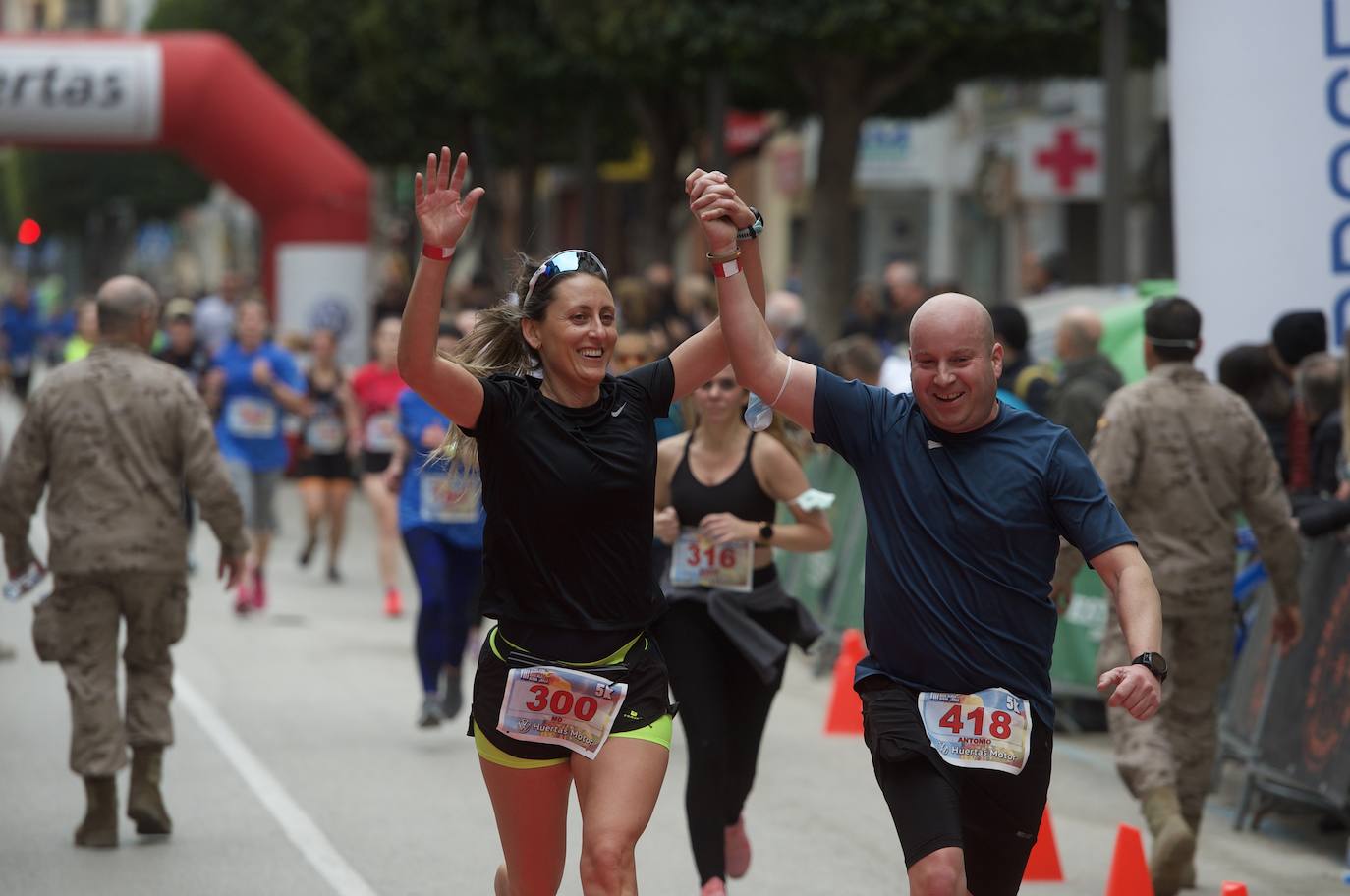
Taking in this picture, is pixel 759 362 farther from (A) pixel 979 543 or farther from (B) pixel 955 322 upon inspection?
(A) pixel 979 543

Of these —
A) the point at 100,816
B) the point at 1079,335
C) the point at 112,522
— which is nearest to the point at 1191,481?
the point at 1079,335

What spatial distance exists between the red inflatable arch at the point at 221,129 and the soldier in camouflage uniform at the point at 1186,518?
1893 cm

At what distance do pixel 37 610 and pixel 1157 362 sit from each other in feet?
13.2

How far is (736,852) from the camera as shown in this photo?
7.34 m

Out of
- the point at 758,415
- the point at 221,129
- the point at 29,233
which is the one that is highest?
the point at 221,129

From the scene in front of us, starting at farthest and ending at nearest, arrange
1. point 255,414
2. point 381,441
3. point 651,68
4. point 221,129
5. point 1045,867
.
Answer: point 221,129 → point 651,68 → point 255,414 → point 381,441 → point 1045,867

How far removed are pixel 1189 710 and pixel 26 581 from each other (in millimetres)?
4208

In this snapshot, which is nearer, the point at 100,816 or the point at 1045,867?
the point at 1045,867

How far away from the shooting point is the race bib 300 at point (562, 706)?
17.1 ft

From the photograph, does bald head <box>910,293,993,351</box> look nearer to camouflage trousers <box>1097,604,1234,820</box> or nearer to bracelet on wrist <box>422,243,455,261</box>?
bracelet on wrist <box>422,243,455,261</box>

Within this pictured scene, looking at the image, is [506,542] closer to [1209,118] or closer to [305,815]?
[305,815]

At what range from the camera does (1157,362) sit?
25.7 ft

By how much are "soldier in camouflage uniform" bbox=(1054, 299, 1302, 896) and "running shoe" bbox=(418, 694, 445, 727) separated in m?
3.59

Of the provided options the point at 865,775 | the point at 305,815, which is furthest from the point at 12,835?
the point at 865,775
